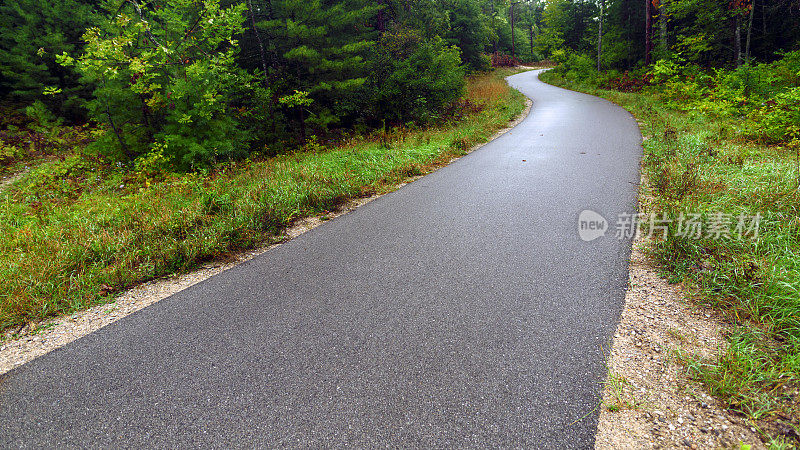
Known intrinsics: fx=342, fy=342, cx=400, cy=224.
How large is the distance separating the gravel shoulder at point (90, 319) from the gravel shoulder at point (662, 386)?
384 cm

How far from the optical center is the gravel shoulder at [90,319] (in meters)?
2.69

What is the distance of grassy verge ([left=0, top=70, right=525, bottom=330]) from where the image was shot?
3.44m

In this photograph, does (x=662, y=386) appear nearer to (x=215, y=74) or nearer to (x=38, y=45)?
(x=215, y=74)

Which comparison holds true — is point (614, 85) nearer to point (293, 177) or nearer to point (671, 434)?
point (293, 177)

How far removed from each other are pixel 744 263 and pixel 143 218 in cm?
679

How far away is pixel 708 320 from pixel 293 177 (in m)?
6.14

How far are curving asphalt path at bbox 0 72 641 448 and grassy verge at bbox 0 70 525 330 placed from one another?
2.39 feet

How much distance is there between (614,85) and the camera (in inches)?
921

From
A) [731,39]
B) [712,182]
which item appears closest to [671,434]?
[712,182]

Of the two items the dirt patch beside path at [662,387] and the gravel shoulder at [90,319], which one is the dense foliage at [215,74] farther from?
the dirt patch beside path at [662,387]

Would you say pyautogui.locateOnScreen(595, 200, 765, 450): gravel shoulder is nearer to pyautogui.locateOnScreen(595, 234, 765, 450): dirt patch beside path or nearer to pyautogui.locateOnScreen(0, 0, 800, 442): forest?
pyautogui.locateOnScreen(595, 234, 765, 450): dirt patch beside path

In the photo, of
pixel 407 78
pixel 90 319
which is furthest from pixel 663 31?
pixel 90 319

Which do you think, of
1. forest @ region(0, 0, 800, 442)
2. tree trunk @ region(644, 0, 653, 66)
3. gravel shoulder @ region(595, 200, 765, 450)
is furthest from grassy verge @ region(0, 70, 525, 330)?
tree trunk @ region(644, 0, 653, 66)

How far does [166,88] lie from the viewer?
8.12m
